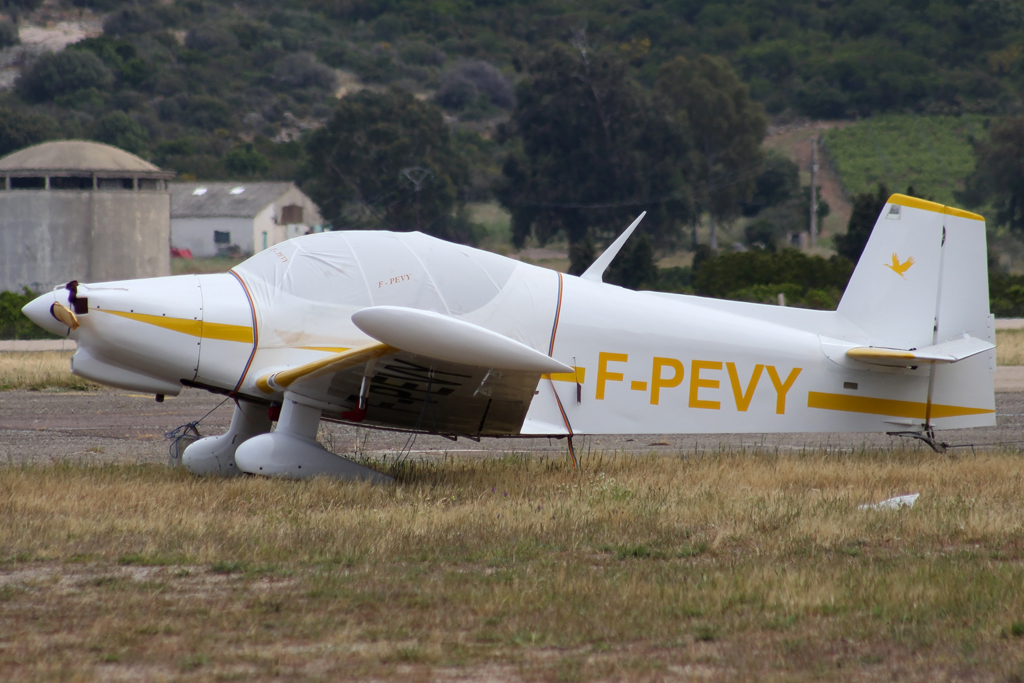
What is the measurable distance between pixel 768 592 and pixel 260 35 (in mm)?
104436

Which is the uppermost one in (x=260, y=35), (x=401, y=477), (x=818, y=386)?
(x=260, y=35)

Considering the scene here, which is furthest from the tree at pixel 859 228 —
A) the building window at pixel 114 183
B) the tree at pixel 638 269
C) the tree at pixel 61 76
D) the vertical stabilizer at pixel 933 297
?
the tree at pixel 61 76

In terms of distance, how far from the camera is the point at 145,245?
1992 inches

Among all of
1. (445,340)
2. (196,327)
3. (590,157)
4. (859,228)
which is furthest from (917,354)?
(590,157)

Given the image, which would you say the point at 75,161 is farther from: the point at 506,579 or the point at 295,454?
the point at 506,579

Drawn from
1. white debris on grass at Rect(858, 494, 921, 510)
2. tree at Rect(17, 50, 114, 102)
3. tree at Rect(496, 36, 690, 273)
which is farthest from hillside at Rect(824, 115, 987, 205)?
white debris on grass at Rect(858, 494, 921, 510)

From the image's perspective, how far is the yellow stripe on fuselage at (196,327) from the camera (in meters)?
7.88

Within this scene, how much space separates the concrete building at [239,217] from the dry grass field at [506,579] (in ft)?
184

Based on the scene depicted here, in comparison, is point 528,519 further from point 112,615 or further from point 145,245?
point 145,245

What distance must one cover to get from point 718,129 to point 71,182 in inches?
1606

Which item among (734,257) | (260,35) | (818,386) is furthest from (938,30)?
(818,386)

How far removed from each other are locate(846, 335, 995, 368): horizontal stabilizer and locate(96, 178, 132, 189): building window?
4734cm

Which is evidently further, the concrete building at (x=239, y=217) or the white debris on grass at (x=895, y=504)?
the concrete building at (x=239, y=217)

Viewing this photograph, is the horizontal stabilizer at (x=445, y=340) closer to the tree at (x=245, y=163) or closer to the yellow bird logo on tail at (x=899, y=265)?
the yellow bird logo on tail at (x=899, y=265)
